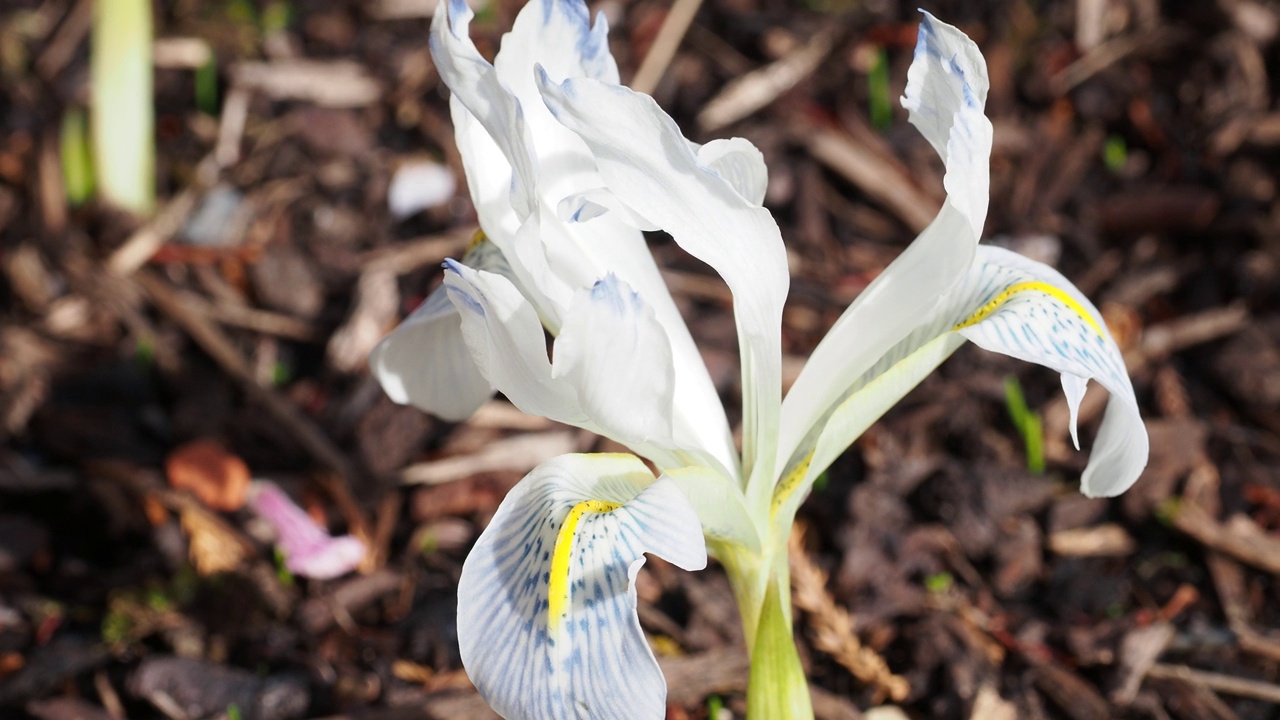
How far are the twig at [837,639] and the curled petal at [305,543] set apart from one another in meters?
1.01

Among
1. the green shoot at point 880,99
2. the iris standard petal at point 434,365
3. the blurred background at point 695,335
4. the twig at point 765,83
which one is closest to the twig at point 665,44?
the blurred background at point 695,335

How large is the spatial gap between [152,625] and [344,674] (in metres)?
0.44

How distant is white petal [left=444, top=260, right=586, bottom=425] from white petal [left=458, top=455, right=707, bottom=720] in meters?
0.16

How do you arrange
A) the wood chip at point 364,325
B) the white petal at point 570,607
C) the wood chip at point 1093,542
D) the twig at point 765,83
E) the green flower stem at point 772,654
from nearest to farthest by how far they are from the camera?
the white petal at point 570,607 → the green flower stem at point 772,654 → the wood chip at point 1093,542 → the wood chip at point 364,325 → the twig at point 765,83

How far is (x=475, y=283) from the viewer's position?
1.43 metres

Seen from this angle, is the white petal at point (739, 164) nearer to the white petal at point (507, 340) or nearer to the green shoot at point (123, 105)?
the white petal at point (507, 340)

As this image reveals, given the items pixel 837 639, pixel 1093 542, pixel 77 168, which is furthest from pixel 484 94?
pixel 77 168

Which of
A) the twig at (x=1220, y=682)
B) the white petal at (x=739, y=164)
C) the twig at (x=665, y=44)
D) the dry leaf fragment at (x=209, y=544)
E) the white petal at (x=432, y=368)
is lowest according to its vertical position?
the twig at (x=1220, y=682)

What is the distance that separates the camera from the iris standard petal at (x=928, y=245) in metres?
1.50

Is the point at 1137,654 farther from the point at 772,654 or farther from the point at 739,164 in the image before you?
the point at 739,164

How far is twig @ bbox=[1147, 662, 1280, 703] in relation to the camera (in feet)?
7.37

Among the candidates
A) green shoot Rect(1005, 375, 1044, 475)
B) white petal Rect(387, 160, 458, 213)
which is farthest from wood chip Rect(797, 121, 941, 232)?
white petal Rect(387, 160, 458, 213)

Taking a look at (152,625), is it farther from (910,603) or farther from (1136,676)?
(1136,676)

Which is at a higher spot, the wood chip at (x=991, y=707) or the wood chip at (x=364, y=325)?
the wood chip at (x=364, y=325)
